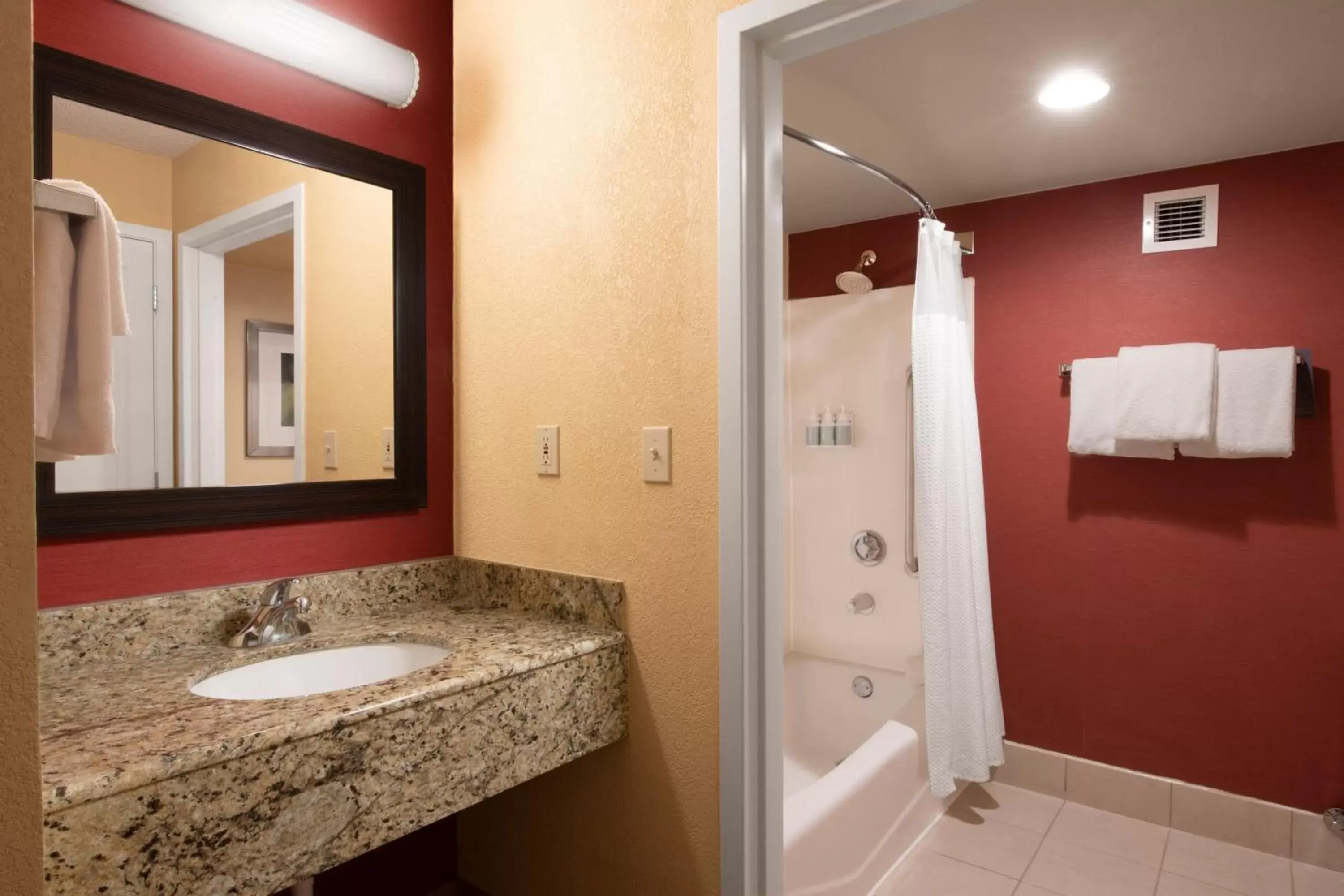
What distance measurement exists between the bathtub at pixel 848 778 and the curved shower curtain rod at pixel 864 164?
1.53 m

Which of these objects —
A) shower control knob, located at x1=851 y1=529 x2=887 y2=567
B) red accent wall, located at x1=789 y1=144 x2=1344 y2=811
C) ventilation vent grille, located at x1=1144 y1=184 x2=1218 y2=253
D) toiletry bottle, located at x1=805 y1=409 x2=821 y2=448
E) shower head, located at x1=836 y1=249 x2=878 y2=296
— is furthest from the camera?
toiletry bottle, located at x1=805 y1=409 x2=821 y2=448

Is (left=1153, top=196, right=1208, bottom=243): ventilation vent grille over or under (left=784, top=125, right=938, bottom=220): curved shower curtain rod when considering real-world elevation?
under

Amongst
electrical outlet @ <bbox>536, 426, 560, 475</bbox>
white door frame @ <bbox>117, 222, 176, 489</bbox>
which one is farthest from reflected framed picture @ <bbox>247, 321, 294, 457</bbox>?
electrical outlet @ <bbox>536, 426, 560, 475</bbox>

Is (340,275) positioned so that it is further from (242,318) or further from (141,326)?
(141,326)

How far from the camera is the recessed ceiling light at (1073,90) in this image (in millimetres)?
1909

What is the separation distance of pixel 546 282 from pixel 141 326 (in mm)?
750

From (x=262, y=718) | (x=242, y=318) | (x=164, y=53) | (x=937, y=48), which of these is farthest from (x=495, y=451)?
(x=937, y=48)

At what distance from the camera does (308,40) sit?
152 cm

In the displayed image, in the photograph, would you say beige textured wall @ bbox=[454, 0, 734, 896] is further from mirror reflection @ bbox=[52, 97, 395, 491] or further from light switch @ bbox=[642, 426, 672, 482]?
mirror reflection @ bbox=[52, 97, 395, 491]

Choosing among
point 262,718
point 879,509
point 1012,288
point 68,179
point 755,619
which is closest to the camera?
point 262,718

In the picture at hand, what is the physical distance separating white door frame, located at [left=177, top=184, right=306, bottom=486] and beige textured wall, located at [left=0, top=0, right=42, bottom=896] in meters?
0.90

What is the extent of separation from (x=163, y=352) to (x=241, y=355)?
15cm

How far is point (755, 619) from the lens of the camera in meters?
1.36

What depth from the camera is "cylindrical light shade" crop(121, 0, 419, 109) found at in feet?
4.57
